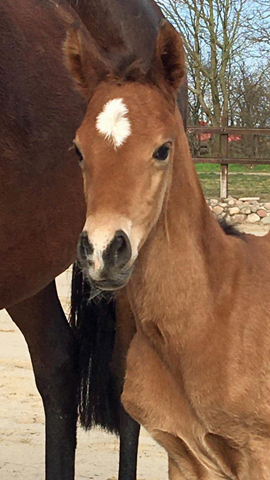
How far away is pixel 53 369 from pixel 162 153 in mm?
1590

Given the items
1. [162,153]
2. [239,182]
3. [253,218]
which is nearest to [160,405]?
[162,153]

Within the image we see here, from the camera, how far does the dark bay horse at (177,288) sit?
1975mm

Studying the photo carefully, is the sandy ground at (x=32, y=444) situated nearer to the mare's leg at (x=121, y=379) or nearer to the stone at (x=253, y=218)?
the mare's leg at (x=121, y=379)

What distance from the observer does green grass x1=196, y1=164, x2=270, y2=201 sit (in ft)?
41.1

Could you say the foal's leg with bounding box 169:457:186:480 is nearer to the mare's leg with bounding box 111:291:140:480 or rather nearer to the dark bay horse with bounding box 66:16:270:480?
the dark bay horse with bounding box 66:16:270:480

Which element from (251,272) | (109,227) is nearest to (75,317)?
(251,272)

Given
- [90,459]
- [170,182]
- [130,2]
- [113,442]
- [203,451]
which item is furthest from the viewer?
[113,442]

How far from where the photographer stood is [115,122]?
77.2 inches

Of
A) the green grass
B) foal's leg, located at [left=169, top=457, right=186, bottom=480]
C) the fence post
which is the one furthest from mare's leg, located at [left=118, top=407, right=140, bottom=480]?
the green grass

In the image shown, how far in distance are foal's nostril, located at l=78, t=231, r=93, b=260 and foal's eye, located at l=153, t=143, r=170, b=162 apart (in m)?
0.31

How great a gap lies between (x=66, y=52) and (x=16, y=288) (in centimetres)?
91

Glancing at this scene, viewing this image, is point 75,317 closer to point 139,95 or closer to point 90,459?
point 90,459

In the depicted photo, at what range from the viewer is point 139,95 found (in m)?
2.03

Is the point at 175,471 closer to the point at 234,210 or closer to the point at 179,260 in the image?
the point at 179,260
